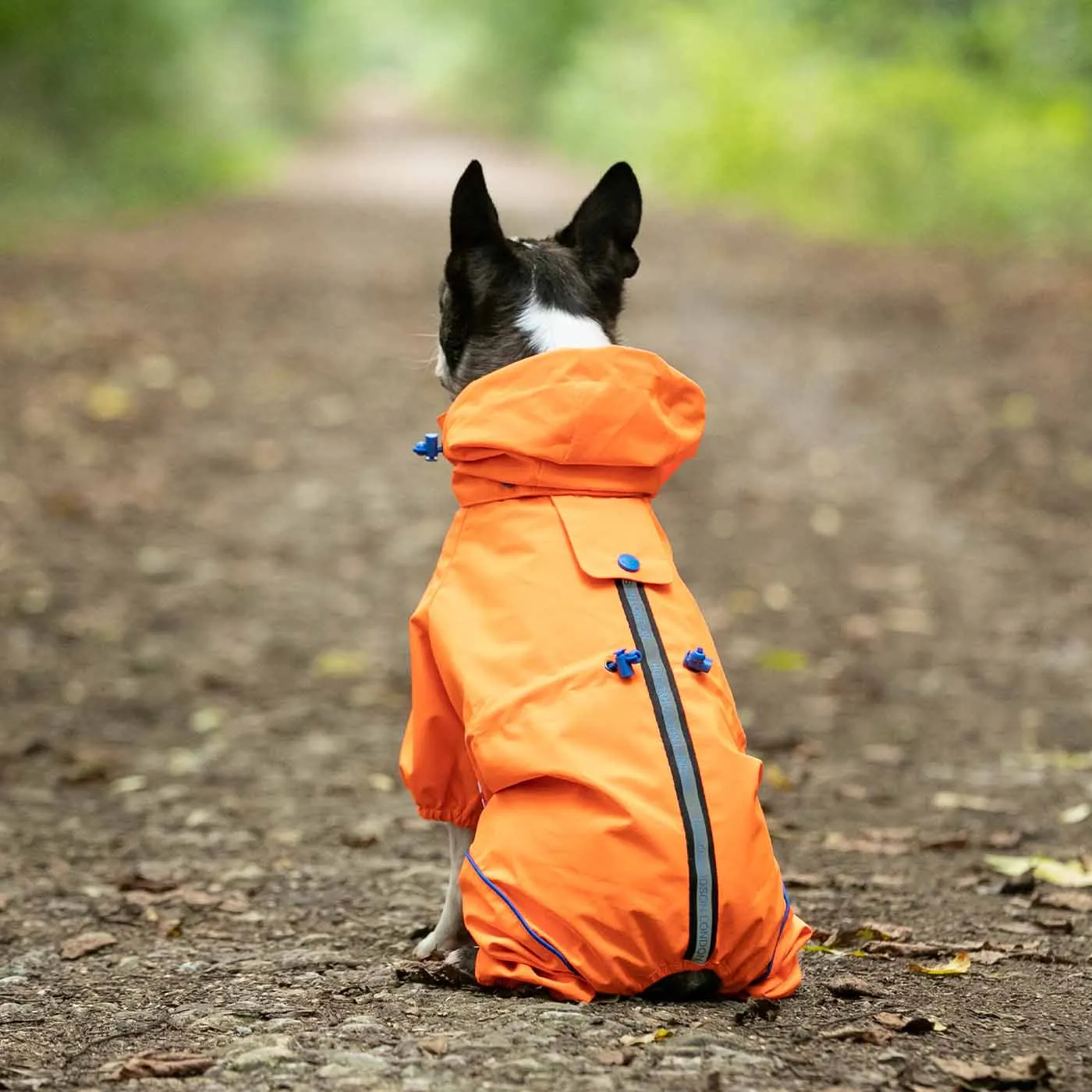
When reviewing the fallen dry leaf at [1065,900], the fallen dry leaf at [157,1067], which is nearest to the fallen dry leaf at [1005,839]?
the fallen dry leaf at [1065,900]

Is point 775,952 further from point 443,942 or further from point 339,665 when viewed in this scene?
point 339,665

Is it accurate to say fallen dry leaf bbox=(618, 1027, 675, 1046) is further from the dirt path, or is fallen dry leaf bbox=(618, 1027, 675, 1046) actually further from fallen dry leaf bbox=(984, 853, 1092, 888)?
fallen dry leaf bbox=(984, 853, 1092, 888)

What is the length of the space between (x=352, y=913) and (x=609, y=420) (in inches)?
68.7

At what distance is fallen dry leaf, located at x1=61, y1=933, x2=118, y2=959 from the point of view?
399cm

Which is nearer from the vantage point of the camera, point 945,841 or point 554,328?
point 554,328

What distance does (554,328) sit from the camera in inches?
144

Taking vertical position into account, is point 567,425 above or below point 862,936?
above

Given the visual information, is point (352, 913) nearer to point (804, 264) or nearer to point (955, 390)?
point (955, 390)

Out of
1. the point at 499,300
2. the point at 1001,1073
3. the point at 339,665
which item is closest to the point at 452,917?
the point at 1001,1073

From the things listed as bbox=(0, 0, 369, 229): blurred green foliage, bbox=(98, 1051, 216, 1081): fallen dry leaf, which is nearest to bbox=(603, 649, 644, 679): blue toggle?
bbox=(98, 1051, 216, 1081): fallen dry leaf

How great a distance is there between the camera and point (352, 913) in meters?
4.34

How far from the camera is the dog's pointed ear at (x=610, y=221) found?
12.8 ft

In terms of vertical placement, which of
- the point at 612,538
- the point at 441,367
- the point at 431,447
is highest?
the point at 441,367

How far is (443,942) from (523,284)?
1604mm
